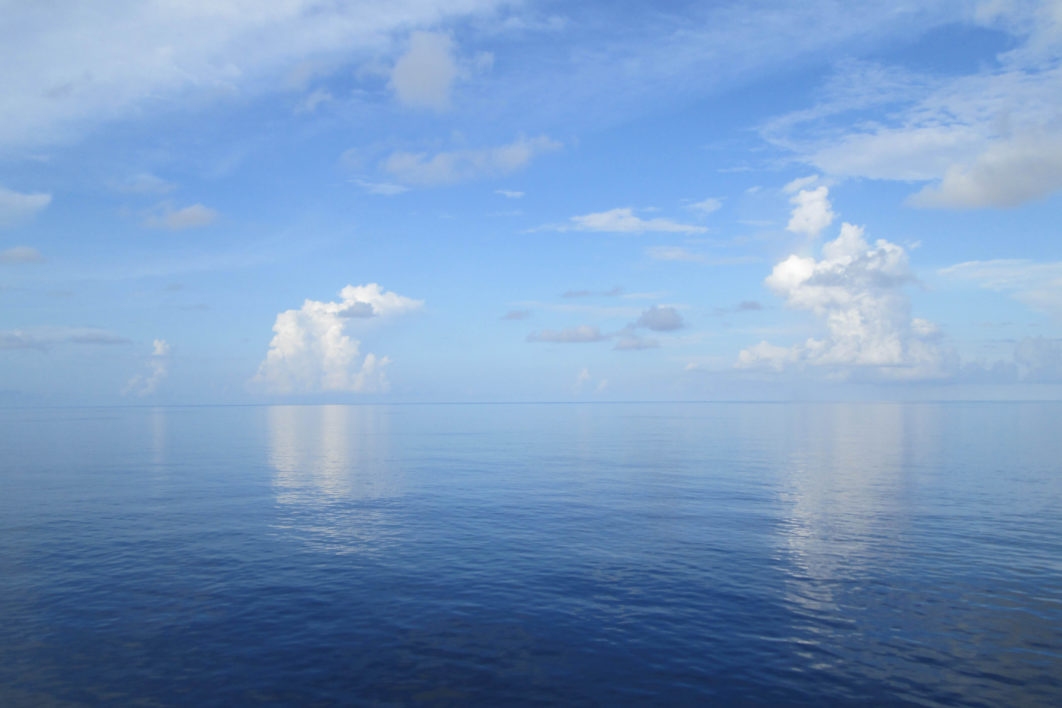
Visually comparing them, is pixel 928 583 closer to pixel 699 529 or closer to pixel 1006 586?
pixel 1006 586

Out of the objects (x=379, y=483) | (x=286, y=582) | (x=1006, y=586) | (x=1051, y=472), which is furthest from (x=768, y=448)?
(x=286, y=582)

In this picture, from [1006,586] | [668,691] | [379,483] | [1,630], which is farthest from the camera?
[379,483]

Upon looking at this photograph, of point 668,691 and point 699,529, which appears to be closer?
point 668,691

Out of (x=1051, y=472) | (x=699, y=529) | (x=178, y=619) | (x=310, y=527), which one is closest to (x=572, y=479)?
(x=699, y=529)

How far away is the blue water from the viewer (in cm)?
2642

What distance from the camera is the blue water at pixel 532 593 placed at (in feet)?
86.7

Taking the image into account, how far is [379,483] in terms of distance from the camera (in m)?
82.4

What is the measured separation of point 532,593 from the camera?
122ft

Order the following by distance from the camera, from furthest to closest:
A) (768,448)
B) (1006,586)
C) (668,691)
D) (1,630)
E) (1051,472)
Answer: (768,448) → (1051,472) → (1006,586) → (1,630) → (668,691)

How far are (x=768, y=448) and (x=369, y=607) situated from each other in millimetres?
113595

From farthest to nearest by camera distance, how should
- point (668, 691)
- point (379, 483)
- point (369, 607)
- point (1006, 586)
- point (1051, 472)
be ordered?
point (1051, 472), point (379, 483), point (1006, 586), point (369, 607), point (668, 691)

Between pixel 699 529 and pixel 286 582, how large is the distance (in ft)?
109

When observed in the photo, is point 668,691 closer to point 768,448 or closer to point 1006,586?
point 1006,586

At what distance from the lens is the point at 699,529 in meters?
53.3
